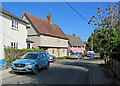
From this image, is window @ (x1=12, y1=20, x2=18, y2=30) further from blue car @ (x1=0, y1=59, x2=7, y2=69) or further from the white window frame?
blue car @ (x1=0, y1=59, x2=7, y2=69)

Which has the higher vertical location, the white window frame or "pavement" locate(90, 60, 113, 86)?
the white window frame

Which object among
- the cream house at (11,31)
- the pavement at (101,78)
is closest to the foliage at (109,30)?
the pavement at (101,78)

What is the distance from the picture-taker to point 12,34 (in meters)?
17.7

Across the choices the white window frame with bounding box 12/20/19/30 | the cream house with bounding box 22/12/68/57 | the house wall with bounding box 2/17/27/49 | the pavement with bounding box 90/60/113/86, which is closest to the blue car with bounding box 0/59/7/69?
the house wall with bounding box 2/17/27/49

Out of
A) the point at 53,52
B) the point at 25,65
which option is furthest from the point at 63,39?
the point at 25,65

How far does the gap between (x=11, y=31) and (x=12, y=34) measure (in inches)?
17.1

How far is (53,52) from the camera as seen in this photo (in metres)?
32.6

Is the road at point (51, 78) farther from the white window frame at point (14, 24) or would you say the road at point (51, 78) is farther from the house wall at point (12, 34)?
the white window frame at point (14, 24)

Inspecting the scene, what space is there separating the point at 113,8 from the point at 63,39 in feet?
81.3

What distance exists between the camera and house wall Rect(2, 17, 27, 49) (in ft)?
53.6

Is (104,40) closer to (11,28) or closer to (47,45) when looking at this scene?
(11,28)

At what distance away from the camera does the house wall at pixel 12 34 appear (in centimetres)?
1633

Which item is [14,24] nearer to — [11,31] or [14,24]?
[14,24]

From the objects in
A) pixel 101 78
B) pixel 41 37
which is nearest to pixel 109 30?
pixel 101 78
